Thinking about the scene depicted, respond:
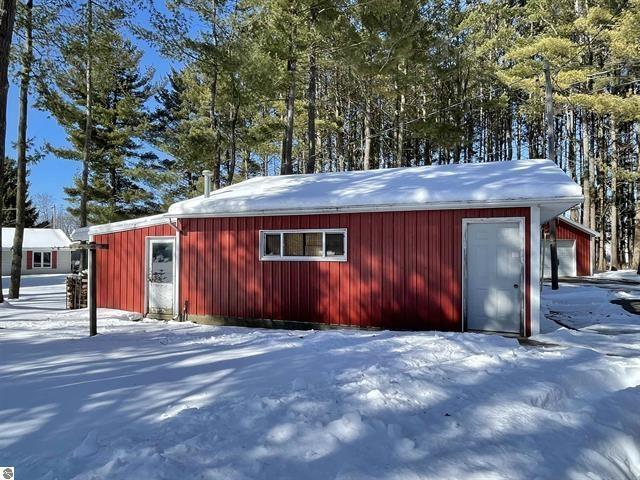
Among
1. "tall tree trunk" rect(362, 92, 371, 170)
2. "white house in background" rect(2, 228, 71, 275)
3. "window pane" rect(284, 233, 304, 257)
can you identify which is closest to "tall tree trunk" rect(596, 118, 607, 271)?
"tall tree trunk" rect(362, 92, 371, 170)

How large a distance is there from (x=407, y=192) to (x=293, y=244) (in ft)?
7.89

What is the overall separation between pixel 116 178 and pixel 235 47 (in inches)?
694

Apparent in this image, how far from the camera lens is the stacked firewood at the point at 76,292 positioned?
11.8 meters

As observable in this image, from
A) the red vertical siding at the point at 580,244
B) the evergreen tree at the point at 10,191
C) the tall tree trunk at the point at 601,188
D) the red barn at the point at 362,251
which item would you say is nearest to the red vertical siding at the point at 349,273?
the red barn at the point at 362,251

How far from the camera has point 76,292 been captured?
11.8 meters

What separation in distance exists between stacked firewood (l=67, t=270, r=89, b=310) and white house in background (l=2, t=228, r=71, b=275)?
2125 centimetres

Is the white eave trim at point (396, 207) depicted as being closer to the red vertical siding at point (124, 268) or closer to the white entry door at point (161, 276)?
the white entry door at point (161, 276)

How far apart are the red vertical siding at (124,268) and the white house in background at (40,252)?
22.4 m

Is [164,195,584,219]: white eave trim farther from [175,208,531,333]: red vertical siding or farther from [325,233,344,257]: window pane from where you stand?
[325,233,344,257]: window pane

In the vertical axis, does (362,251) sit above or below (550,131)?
below

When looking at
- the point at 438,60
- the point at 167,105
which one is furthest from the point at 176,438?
the point at 167,105

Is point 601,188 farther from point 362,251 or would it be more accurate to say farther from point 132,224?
point 132,224

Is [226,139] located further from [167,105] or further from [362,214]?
[362,214]

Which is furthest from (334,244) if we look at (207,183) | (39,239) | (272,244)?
(39,239)
